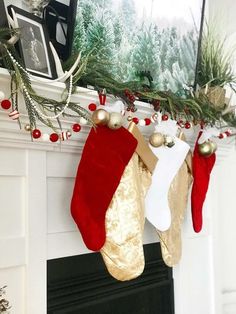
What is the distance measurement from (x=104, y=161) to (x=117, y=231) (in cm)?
22

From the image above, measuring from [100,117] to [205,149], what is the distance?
0.61 metres

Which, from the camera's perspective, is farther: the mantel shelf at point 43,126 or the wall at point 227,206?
the wall at point 227,206

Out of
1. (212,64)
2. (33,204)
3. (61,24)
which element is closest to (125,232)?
(33,204)

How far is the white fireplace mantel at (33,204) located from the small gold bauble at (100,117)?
0.06m

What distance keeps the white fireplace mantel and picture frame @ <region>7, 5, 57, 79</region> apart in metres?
0.08

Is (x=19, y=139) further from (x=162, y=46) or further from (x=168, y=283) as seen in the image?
(x=168, y=283)

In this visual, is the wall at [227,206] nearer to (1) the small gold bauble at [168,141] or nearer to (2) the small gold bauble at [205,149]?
(2) the small gold bauble at [205,149]

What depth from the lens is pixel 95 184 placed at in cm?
122

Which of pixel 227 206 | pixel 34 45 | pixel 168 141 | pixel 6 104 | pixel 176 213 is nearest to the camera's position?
pixel 6 104

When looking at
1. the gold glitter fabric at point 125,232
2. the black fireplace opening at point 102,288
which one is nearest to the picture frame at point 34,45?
the gold glitter fabric at point 125,232

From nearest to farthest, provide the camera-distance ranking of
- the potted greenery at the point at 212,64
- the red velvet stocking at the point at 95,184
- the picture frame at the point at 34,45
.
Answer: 1. the picture frame at the point at 34,45
2. the red velvet stocking at the point at 95,184
3. the potted greenery at the point at 212,64

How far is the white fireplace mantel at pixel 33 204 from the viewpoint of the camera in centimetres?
110

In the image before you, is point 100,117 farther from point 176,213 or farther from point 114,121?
point 176,213

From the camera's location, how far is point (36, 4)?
1.22 meters
